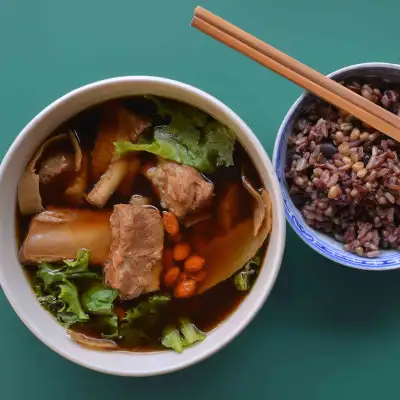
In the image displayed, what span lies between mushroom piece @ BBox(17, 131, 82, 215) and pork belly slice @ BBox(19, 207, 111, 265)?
0.04 metres

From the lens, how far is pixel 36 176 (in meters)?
1.63

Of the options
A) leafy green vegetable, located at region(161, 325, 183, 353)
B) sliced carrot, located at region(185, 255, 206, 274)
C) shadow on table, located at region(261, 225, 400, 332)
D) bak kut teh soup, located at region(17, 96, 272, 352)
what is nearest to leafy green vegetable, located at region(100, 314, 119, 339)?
bak kut teh soup, located at region(17, 96, 272, 352)

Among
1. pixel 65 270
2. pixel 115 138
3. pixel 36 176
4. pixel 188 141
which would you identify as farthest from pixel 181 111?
pixel 65 270

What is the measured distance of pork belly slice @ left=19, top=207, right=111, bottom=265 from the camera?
1.67 m

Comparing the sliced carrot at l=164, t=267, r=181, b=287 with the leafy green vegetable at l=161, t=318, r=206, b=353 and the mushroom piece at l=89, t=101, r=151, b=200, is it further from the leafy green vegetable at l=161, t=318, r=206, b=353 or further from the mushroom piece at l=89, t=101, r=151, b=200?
the mushroom piece at l=89, t=101, r=151, b=200

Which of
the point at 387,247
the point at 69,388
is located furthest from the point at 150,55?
the point at 69,388

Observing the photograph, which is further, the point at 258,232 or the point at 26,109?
the point at 26,109

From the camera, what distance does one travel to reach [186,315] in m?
1.77

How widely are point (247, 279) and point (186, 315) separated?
7.6 inches

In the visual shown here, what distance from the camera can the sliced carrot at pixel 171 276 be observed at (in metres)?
1.76

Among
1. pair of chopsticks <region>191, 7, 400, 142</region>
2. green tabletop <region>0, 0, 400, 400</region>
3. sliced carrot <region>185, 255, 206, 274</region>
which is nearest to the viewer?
pair of chopsticks <region>191, 7, 400, 142</region>

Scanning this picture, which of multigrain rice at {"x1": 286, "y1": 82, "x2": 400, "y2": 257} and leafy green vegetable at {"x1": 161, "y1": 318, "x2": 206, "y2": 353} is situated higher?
multigrain rice at {"x1": 286, "y1": 82, "x2": 400, "y2": 257}

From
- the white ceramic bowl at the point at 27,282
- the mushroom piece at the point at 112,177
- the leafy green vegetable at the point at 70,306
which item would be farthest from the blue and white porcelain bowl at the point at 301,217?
the leafy green vegetable at the point at 70,306

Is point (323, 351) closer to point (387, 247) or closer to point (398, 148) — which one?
point (387, 247)
